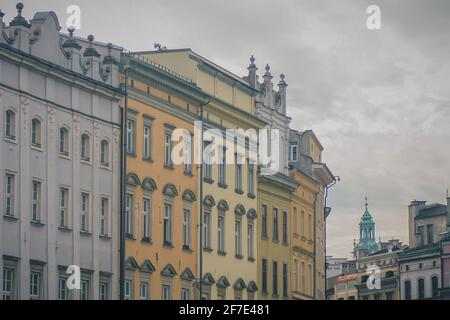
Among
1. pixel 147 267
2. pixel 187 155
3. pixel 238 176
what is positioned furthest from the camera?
pixel 238 176

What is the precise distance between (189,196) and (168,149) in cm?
238

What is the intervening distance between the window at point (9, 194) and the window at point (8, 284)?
1.75 m

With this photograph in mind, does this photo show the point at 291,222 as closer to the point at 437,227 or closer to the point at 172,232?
the point at 172,232

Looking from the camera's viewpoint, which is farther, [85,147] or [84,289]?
[85,147]

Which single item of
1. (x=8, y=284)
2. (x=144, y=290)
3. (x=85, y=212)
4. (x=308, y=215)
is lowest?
(x=8, y=284)

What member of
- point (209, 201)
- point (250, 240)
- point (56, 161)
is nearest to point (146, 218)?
point (209, 201)

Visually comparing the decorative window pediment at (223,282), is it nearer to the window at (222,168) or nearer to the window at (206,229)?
the window at (206,229)

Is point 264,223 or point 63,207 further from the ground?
point 264,223

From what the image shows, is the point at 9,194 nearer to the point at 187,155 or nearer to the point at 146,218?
the point at 146,218

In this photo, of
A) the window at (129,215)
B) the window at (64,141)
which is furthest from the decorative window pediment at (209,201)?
the window at (64,141)

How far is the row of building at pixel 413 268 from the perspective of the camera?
380 feet

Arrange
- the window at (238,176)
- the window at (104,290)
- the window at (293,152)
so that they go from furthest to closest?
the window at (293,152) → the window at (238,176) → the window at (104,290)

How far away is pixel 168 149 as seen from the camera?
65.6m

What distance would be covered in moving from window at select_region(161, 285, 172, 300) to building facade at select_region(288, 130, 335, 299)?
17388mm
